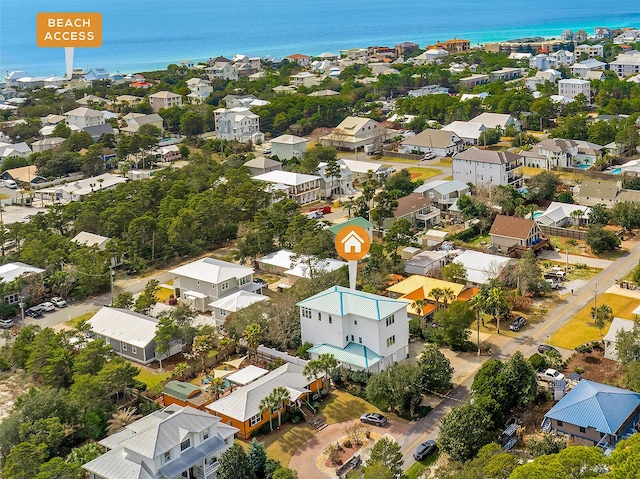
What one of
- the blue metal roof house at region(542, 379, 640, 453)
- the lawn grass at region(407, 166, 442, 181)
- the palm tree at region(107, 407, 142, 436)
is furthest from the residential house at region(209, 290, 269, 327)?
the lawn grass at region(407, 166, 442, 181)

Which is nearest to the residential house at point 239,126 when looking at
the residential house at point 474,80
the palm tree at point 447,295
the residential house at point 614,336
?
the residential house at point 474,80

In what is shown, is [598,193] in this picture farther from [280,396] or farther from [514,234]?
[280,396]

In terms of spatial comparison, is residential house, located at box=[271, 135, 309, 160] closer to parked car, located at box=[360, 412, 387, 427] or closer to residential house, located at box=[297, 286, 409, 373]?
residential house, located at box=[297, 286, 409, 373]

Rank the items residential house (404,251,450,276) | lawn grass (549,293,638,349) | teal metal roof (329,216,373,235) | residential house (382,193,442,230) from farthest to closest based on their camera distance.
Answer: residential house (382,193,442,230), teal metal roof (329,216,373,235), residential house (404,251,450,276), lawn grass (549,293,638,349)

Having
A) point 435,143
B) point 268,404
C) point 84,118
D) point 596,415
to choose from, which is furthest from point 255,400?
point 84,118

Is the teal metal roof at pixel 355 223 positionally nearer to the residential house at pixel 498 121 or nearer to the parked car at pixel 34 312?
the parked car at pixel 34 312
